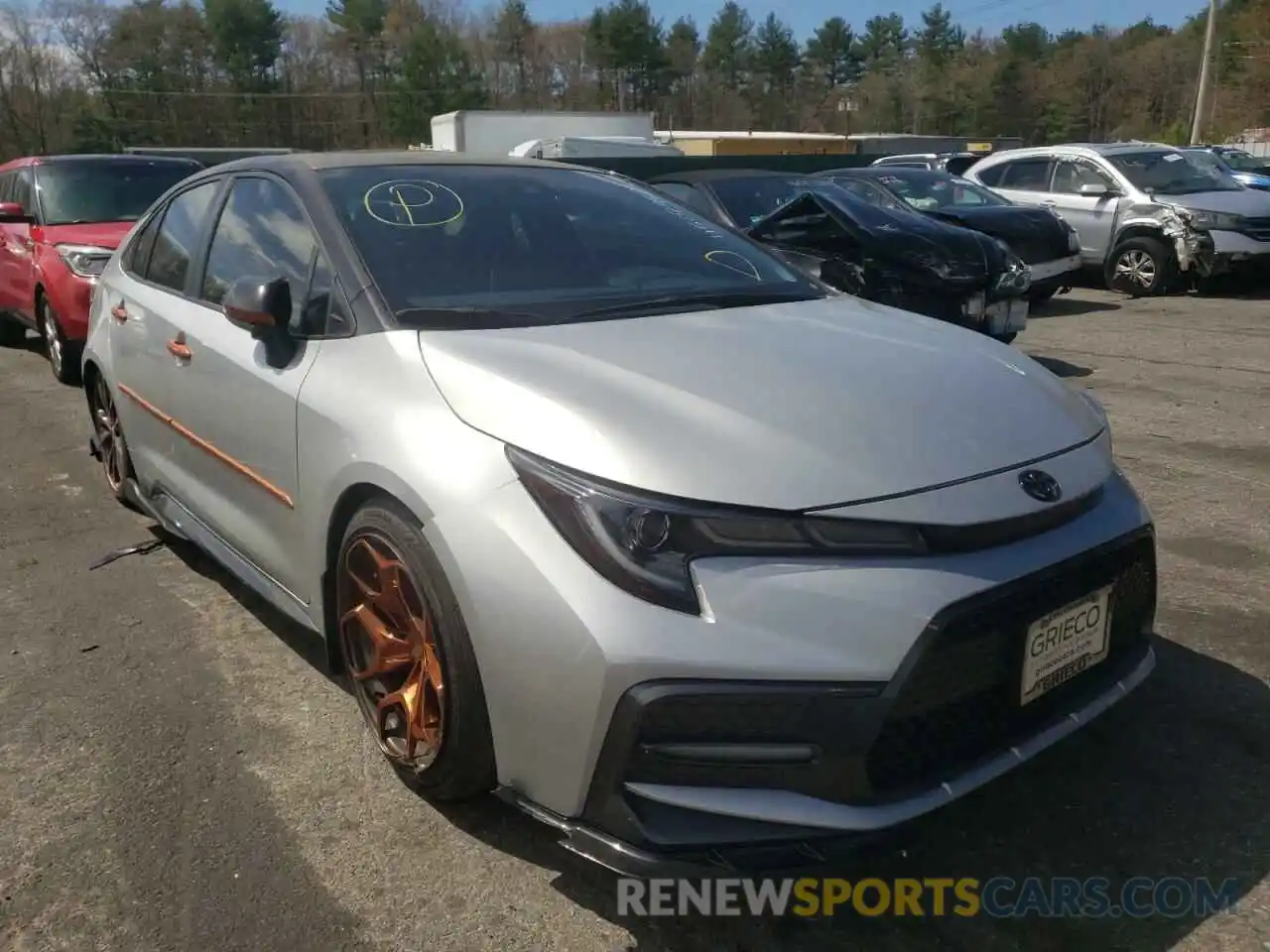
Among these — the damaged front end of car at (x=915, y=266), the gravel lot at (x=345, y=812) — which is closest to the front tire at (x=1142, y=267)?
the damaged front end of car at (x=915, y=266)

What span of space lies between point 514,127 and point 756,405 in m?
24.4

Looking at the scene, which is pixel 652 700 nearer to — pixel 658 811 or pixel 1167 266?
pixel 658 811

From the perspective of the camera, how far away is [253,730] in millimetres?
3059

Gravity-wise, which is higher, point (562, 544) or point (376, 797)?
point (562, 544)

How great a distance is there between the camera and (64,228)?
26.3ft

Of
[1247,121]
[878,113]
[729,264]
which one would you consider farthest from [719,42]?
[729,264]

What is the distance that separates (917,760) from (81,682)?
257 cm

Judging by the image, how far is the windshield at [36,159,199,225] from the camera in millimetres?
8320

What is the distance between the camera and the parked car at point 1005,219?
1028 centimetres

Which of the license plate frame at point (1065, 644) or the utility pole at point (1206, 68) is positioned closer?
the license plate frame at point (1065, 644)

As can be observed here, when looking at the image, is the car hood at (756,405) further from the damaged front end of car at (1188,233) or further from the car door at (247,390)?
the damaged front end of car at (1188,233)

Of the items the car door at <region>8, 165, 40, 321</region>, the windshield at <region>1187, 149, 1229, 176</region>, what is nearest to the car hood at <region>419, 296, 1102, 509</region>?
the car door at <region>8, 165, 40, 321</region>

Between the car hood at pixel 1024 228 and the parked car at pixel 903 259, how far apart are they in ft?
8.66

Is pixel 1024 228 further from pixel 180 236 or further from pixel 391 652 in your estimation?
pixel 391 652
